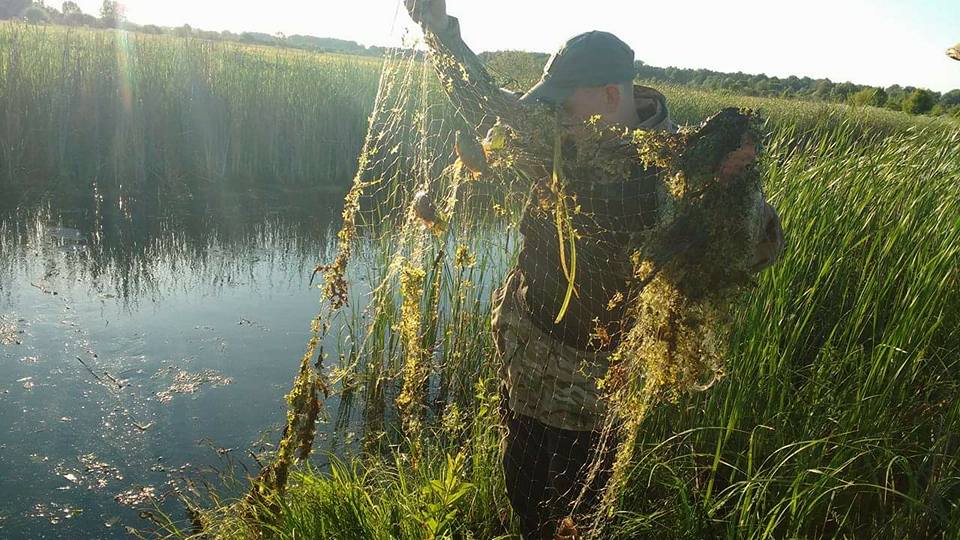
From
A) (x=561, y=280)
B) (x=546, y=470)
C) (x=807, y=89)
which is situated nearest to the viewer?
(x=561, y=280)

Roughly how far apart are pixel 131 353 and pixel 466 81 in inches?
144

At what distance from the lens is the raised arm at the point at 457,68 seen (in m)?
1.76

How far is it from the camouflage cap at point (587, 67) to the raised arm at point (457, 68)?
0.32ft

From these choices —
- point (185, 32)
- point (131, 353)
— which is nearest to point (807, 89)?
point (185, 32)

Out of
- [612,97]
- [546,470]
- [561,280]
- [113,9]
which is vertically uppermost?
[113,9]

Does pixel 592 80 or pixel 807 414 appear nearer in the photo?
pixel 592 80

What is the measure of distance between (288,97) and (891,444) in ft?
27.7

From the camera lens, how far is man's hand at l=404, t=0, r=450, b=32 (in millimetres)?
1793

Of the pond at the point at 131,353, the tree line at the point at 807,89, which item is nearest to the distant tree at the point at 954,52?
the pond at the point at 131,353

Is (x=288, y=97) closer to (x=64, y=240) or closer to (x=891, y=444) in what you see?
(x=64, y=240)

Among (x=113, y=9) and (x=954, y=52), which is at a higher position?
(x=113, y=9)

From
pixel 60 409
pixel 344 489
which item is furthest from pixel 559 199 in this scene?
pixel 60 409

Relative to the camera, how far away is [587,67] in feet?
5.76

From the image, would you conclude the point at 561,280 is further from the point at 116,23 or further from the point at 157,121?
the point at 116,23
